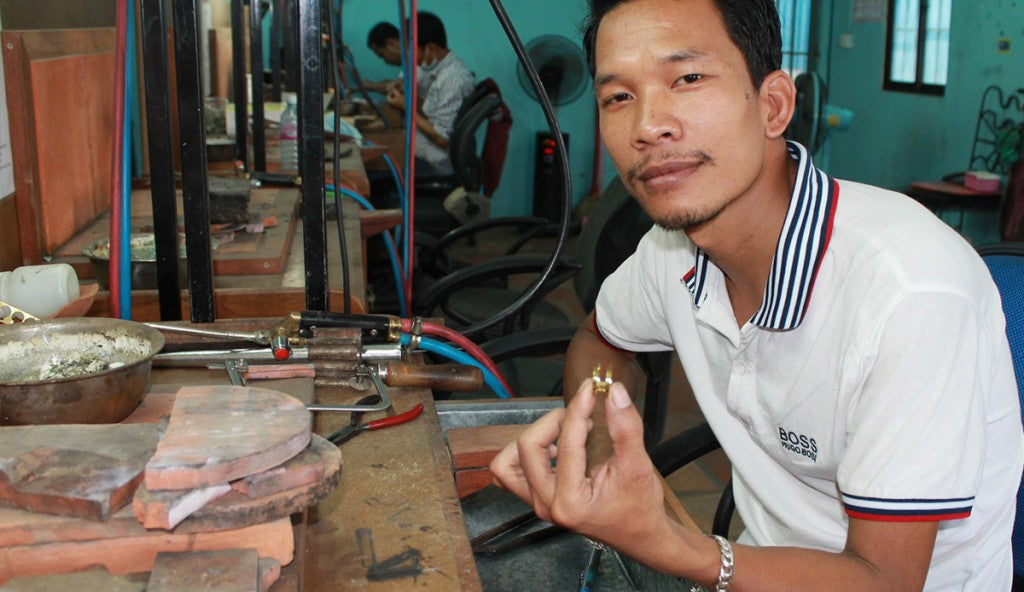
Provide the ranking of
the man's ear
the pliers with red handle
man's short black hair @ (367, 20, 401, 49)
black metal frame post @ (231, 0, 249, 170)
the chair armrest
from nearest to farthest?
the pliers with red handle, the man's ear, the chair armrest, black metal frame post @ (231, 0, 249, 170), man's short black hair @ (367, 20, 401, 49)

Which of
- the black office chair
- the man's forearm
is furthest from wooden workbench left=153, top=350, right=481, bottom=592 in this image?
the man's forearm

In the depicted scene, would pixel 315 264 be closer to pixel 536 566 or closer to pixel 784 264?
pixel 536 566

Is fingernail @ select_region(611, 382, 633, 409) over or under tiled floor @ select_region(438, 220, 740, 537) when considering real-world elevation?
over

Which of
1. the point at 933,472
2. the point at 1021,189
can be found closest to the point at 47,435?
the point at 933,472

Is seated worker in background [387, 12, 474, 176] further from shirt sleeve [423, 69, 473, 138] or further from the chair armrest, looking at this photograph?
the chair armrest

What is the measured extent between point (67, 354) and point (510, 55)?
6.18 meters

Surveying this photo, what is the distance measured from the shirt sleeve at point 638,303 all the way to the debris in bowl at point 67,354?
0.70 meters

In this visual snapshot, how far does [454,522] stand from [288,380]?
14.6 inches

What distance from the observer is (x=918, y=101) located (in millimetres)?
5902

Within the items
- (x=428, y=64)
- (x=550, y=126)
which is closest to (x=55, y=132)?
(x=550, y=126)

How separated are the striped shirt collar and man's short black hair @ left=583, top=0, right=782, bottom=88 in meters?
0.14

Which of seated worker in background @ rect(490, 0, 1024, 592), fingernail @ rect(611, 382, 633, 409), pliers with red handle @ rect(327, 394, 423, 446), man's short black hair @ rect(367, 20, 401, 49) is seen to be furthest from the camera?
man's short black hair @ rect(367, 20, 401, 49)

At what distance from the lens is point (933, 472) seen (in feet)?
2.91

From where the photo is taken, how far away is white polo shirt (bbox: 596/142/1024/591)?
900 millimetres
